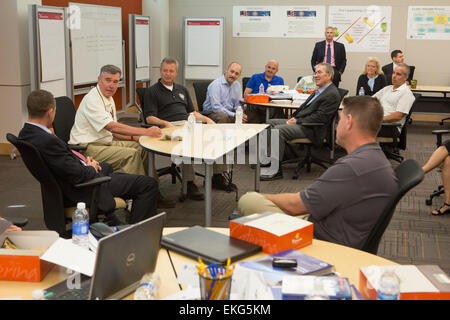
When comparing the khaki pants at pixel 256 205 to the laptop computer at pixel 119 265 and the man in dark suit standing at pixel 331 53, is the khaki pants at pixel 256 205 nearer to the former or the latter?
the laptop computer at pixel 119 265

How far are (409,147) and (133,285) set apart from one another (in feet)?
23.2

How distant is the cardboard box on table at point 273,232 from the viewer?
2.10 meters

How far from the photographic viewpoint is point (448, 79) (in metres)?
10.4

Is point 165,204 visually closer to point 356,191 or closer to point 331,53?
point 356,191

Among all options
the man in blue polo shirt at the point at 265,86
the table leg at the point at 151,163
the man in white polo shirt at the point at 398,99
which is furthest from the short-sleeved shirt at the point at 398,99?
the table leg at the point at 151,163

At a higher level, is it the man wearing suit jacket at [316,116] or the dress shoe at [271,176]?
the man wearing suit jacket at [316,116]

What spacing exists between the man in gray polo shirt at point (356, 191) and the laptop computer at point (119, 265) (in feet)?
3.04

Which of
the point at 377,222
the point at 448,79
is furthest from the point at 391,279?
the point at 448,79

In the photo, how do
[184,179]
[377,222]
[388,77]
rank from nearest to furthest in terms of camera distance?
[377,222]
[184,179]
[388,77]

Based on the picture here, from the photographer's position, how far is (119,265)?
1.68 meters

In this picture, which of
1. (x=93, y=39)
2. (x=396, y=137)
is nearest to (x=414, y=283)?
(x=396, y=137)

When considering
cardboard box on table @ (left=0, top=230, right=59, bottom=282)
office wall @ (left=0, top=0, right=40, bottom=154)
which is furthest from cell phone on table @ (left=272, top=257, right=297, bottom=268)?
office wall @ (left=0, top=0, right=40, bottom=154)

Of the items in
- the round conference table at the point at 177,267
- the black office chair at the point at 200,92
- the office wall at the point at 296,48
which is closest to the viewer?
the round conference table at the point at 177,267
